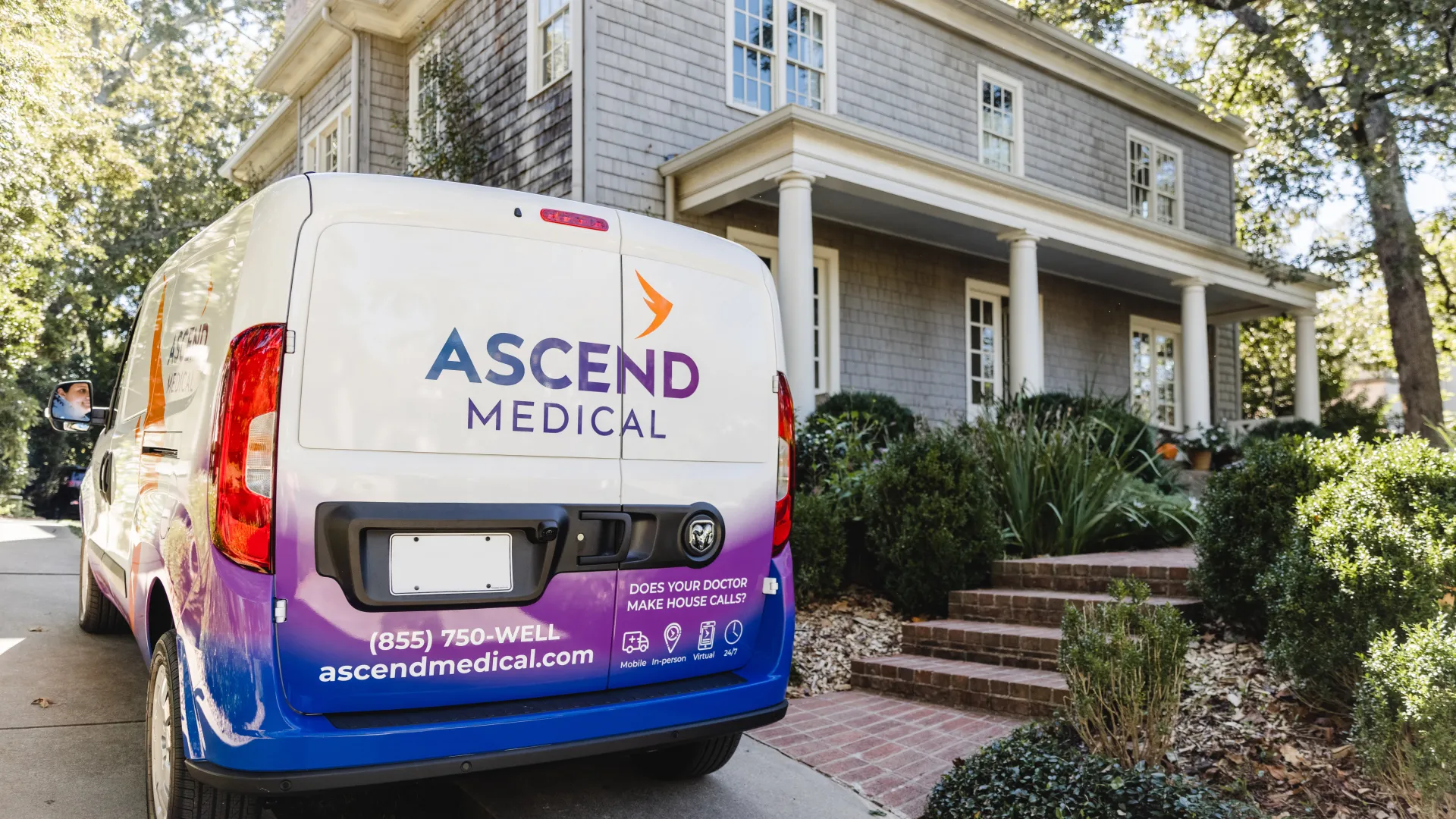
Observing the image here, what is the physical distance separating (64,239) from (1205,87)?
21282 millimetres

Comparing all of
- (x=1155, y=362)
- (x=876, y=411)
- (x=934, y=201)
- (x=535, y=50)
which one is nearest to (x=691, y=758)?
(x=876, y=411)

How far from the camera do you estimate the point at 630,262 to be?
2871 millimetres

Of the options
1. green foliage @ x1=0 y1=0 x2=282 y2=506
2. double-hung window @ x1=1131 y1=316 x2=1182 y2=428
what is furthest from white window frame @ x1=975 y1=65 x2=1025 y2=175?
green foliage @ x1=0 y1=0 x2=282 y2=506

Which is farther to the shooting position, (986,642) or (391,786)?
(986,642)

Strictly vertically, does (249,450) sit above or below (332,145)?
below

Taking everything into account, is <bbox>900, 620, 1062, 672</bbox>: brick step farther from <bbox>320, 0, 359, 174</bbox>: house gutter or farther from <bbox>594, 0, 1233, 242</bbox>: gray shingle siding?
<bbox>320, 0, 359, 174</bbox>: house gutter

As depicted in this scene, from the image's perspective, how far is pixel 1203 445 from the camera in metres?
12.5

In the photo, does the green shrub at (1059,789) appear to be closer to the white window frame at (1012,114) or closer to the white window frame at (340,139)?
the white window frame at (1012,114)

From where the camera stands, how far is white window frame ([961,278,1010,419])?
13.0 m

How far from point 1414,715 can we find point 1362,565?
69 cm

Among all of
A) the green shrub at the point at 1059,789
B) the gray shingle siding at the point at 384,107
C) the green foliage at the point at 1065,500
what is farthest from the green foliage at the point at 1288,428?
the gray shingle siding at the point at 384,107

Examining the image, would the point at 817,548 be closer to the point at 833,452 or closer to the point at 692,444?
the point at 833,452

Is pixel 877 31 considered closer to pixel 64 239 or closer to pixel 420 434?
pixel 420 434

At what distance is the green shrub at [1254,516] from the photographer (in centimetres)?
422
